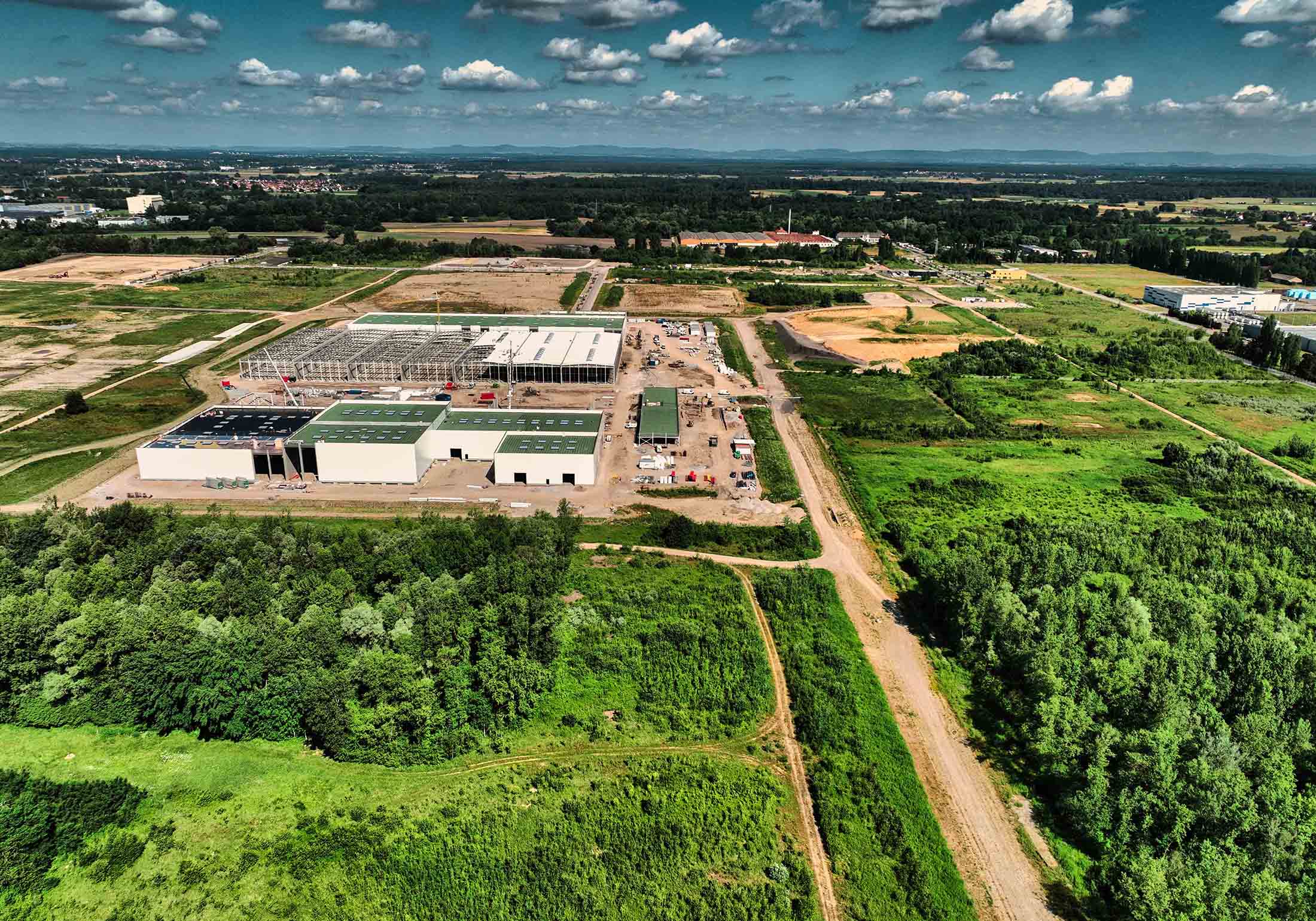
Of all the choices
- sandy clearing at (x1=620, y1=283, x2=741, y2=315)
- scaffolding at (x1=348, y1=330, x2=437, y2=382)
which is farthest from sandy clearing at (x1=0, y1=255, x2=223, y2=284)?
sandy clearing at (x1=620, y1=283, x2=741, y2=315)

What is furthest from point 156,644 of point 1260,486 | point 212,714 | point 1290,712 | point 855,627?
point 1260,486

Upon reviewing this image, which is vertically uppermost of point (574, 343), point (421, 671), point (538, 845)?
point (574, 343)

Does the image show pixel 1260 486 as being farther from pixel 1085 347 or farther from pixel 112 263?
pixel 112 263

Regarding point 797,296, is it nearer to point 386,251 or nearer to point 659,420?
point 659,420

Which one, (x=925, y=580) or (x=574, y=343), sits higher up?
(x=574, y=343)

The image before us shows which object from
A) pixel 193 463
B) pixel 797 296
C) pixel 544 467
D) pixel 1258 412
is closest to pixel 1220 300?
pixel 1258 412
